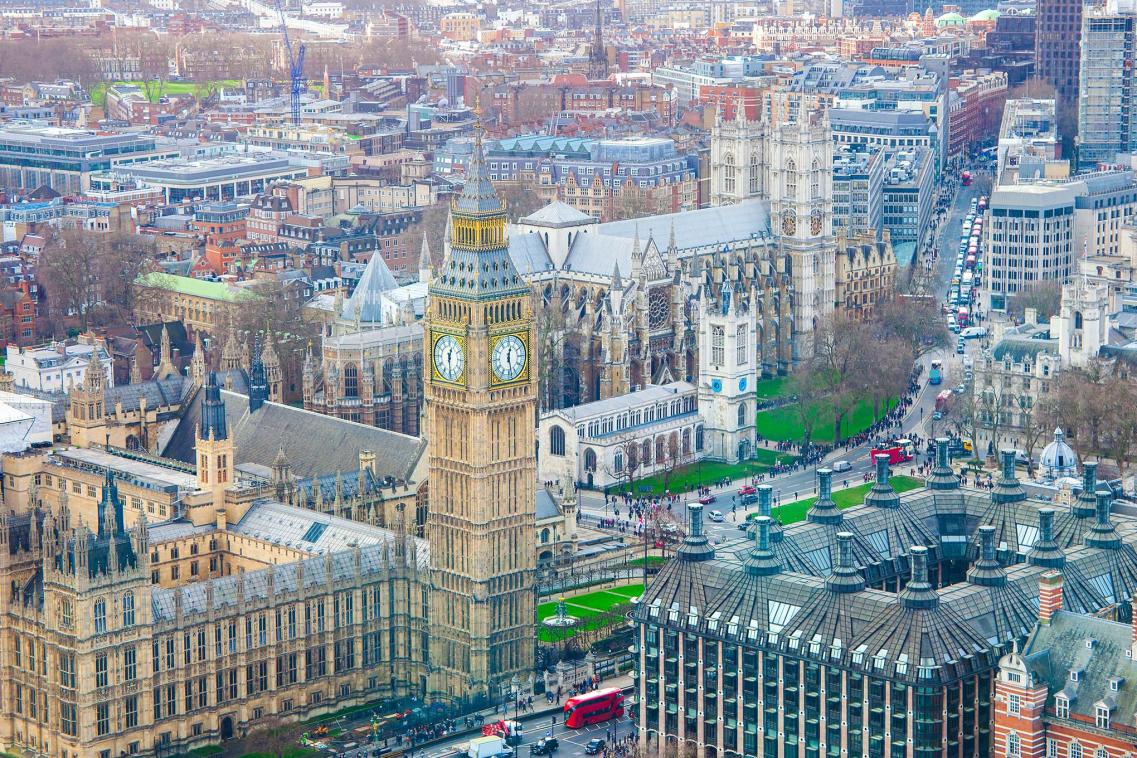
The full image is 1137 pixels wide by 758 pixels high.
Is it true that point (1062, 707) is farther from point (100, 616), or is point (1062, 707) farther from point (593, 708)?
point (100, 616)

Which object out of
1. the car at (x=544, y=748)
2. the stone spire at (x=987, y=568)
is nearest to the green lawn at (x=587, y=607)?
the car at (x=544, y=748)

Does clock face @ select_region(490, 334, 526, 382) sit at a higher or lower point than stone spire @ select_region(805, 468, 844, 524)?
higher

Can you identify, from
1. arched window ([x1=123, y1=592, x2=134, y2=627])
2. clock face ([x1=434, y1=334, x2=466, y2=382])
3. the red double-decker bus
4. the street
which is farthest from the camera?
clock face ([x1=434, y1=334, x2=466, y2=382])

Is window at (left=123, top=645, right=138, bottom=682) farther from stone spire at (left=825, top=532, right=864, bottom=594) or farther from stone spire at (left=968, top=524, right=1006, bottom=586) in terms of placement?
stone spire at (left=968, top=524, right=1006, bottom=586)

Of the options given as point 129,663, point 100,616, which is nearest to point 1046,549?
point 129,663

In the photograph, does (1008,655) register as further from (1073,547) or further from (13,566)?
(13,566)

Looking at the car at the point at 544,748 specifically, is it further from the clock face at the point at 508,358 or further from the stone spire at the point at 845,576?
the clock face at the point at 508,358

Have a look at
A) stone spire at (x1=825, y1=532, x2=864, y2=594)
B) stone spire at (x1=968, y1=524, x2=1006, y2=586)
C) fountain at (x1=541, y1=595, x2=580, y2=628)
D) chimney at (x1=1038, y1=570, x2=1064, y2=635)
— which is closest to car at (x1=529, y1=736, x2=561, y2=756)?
stone spire at (x1=825, y1=532, x2=864, y2=594)
